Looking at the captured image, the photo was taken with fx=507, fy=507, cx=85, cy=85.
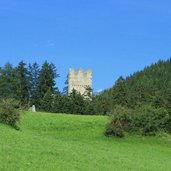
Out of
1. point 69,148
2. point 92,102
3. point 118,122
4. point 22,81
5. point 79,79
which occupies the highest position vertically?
point 79,79

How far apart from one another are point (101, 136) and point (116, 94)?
3850 centimetres

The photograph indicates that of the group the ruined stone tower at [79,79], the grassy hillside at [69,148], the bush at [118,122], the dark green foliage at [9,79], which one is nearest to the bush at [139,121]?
the bush at [118,122]

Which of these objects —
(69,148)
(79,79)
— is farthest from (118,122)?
(79,79)

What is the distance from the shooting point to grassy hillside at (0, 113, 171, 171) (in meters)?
26.6

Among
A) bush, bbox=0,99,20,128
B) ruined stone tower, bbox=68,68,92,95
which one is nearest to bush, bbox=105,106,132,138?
bush, bbox=0,99,20,128

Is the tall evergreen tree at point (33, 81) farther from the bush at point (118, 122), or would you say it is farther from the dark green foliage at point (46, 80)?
the bush at point (118, 122)

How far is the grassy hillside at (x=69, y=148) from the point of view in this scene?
26.6 meters

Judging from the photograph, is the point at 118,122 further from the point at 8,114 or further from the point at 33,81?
the point at 33,81

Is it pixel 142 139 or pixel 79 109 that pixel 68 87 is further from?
pixel 142 139

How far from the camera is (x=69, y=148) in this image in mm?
37625

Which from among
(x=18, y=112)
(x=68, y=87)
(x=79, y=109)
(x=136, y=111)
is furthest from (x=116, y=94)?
(x=68, y=87)

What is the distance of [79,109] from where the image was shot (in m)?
101

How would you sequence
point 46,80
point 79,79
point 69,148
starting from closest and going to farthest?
point 69,148 < point 46,80 < point 79,79

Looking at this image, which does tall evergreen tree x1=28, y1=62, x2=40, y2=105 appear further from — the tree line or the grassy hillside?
the grassy hillside
